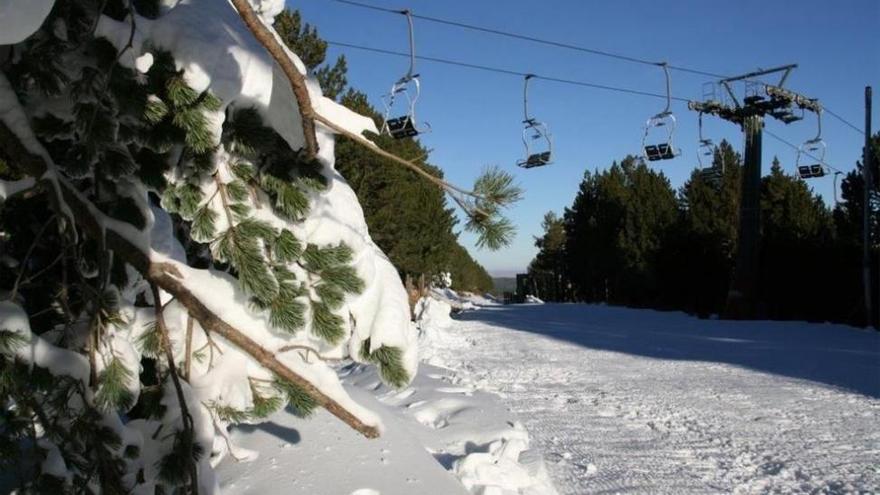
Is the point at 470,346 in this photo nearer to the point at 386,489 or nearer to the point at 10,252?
the point at 386,489

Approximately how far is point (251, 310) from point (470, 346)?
11.1m

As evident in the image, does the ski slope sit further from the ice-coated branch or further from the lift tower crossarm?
the lift tower crossarm

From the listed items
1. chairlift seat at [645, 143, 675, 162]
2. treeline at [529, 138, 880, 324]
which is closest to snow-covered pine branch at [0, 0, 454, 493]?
chairlift seat at [645, 143, 675, 162]

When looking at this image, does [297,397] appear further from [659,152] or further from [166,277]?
[659,152]

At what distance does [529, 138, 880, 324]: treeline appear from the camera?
723 inches

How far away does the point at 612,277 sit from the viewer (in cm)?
3020

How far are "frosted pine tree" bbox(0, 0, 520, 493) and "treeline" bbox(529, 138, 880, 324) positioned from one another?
52.9 ft

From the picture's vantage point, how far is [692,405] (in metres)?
6.88

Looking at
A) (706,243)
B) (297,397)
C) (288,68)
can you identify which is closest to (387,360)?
(297,397)

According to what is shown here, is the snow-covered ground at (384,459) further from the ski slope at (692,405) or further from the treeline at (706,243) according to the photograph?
the treeline at (706,243)

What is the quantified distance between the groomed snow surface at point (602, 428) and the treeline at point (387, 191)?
252cm

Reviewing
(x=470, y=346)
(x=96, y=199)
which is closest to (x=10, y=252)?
(x=96, y=199)

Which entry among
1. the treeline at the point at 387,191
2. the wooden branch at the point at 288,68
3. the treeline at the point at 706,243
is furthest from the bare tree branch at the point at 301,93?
the treeline at the point at 706,243

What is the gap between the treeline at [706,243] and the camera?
18359mm
